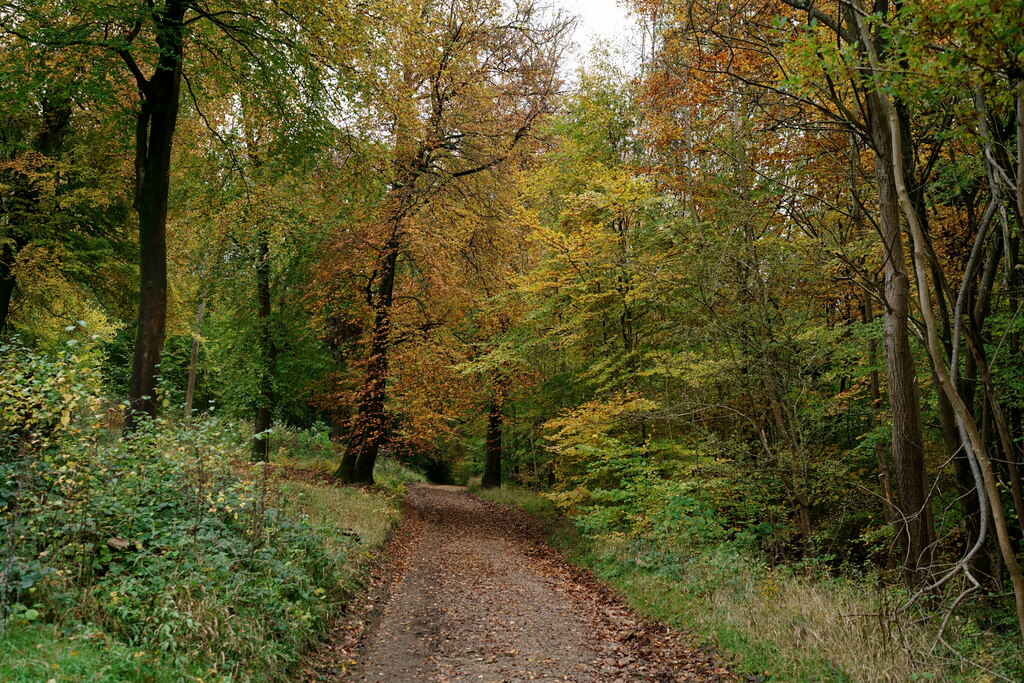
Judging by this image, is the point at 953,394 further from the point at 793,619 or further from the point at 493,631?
the point at 493,631

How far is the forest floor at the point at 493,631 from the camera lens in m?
6.01

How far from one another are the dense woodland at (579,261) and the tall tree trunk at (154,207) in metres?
0.05

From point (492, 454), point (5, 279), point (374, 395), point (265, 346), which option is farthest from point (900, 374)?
point (492, 454)

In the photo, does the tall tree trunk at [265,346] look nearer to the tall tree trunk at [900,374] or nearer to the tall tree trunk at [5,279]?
the tall tree trunk at [5,279]

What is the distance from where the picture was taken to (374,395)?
15.4m

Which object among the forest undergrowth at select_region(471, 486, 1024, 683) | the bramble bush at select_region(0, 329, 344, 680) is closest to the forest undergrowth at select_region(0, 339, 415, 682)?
the bramble bush at select_region(0, 329, 344, 680)

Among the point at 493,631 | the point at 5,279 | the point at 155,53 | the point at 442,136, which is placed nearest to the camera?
the point at 493,631

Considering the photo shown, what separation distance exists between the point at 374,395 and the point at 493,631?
8.90 meters

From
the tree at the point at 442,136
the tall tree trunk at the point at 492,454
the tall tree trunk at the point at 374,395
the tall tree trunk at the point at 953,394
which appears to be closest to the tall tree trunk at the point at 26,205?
the tree at the point at 442,136

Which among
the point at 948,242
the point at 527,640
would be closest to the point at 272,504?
the point at 527,640

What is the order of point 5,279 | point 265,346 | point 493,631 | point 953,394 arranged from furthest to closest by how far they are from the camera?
point 265,346, point 5,279, point 493,631, point 953,394

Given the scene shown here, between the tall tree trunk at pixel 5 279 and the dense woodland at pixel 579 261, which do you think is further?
the tall tree trunk at pixel 5 279

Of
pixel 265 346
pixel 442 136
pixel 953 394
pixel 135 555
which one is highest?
pixel 442 136

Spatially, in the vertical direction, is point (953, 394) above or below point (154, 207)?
below
